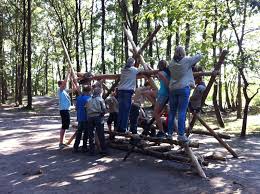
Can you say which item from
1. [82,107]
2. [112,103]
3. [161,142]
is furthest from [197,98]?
[82,107]

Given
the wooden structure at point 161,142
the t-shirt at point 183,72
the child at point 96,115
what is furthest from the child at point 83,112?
the t-shirt at point 183,72

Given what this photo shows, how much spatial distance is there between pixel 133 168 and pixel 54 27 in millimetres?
46635

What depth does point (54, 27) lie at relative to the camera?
176 ft

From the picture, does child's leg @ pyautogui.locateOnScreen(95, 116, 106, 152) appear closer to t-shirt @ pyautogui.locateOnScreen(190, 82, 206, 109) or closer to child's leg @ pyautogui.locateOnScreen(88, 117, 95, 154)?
child's leg @ pyautogui.locateOnScreen(88, 117, 95, 154)

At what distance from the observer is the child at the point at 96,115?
440 inches

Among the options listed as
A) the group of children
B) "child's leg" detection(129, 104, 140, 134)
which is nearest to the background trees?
the group of children

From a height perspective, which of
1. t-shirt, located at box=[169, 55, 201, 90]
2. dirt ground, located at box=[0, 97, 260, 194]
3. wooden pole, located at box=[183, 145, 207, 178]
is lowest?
dirt ground, located at box=[0, 97, 260, 194]

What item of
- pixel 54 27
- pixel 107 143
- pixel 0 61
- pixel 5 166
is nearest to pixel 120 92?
pixel 107 143

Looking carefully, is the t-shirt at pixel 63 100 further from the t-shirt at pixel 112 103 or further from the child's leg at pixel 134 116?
the child's leg at pixel 134 116

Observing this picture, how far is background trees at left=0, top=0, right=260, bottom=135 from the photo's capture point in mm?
16812

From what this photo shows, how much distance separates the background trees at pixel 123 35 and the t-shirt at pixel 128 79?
143 inches

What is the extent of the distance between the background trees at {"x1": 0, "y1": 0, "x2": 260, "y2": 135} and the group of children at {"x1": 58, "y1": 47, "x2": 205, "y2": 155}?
7.14 ft

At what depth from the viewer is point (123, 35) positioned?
39.6m

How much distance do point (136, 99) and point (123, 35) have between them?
93.2ft
